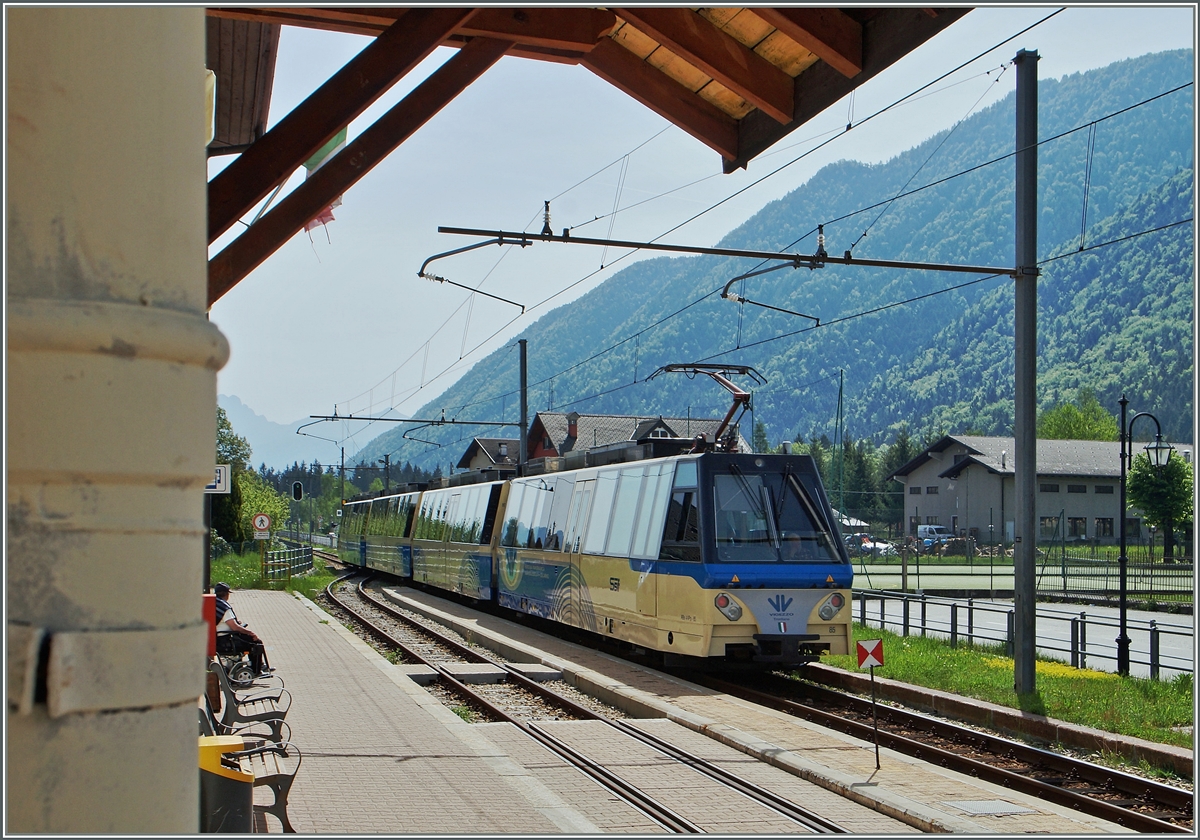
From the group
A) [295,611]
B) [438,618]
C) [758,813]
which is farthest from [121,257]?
[295,611]

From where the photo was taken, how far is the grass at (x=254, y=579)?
36.0m

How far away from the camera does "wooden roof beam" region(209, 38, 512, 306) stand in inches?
232

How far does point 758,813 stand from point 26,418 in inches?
286

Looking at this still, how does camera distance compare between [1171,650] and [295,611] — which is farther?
[295,611]

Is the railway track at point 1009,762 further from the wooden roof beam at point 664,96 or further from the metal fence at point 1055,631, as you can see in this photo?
the wooden roof beam at point 664,96

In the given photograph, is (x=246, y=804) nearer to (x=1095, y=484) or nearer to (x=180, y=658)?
(x=180, y=658)

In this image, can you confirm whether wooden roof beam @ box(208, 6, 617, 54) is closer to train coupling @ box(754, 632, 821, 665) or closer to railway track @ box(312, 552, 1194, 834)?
railway track @ box(312, 552, 1194, 834)

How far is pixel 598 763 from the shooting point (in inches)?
384

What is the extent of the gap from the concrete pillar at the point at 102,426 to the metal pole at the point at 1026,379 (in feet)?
39.9

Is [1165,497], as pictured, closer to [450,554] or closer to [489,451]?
[450,554]

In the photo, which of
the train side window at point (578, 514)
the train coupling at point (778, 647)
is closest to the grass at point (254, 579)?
the train side window at point (578, 514)

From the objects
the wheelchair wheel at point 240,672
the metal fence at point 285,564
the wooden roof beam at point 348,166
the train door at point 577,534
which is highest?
the wooden roof beam at point 348,166

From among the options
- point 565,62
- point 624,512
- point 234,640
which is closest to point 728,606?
point 624,512

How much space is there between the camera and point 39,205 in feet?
5.42
